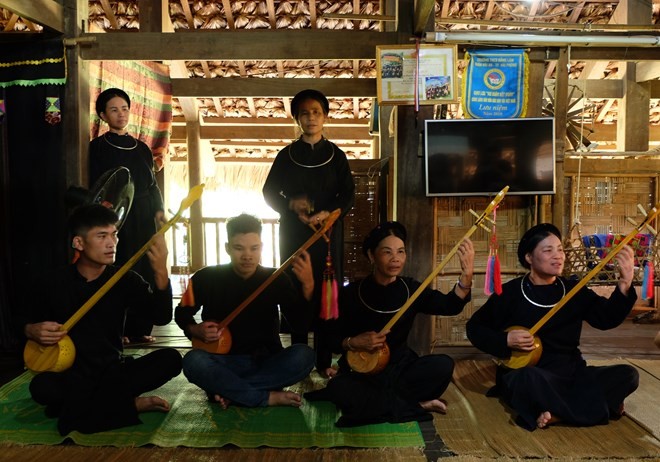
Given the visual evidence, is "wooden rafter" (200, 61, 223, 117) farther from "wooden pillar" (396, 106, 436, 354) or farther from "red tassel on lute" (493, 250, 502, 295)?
"red tassel on lute" (493, 250, 502, 295)

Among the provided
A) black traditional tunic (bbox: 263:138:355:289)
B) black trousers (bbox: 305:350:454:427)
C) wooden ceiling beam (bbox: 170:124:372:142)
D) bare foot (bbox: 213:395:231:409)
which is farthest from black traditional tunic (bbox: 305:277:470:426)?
wooden ceiling beam (bbox: 170:124:372:142)

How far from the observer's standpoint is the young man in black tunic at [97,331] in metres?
2.53

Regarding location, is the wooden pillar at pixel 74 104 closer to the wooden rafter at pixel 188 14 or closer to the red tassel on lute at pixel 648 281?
the red tassel on lute at pixel 648 281

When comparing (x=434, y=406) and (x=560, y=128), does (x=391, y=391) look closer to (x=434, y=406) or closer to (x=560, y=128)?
(x=434, y=406)

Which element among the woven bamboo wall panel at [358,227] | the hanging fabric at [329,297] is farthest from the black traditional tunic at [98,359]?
the woven bamboo wall panel at [358,227]

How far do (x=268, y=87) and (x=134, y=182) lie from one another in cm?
274

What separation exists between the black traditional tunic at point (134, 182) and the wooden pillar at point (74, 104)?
10 centimetres

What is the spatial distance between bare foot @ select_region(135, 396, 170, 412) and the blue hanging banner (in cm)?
270

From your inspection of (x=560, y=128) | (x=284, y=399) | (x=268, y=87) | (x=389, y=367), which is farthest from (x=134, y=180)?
(x=560, y=128)

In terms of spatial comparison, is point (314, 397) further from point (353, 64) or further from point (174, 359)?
point (353, 64)

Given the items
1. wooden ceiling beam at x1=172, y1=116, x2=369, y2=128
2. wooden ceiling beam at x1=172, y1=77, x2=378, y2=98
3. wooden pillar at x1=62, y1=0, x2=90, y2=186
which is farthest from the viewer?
wooden ceiling beam at x1=172, y1=116, x2=369, y2=128

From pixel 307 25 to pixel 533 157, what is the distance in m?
5.63

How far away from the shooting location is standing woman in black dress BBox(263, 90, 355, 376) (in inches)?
137

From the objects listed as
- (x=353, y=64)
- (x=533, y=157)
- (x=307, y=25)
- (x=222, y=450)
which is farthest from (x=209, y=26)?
(x=222, y=450)
